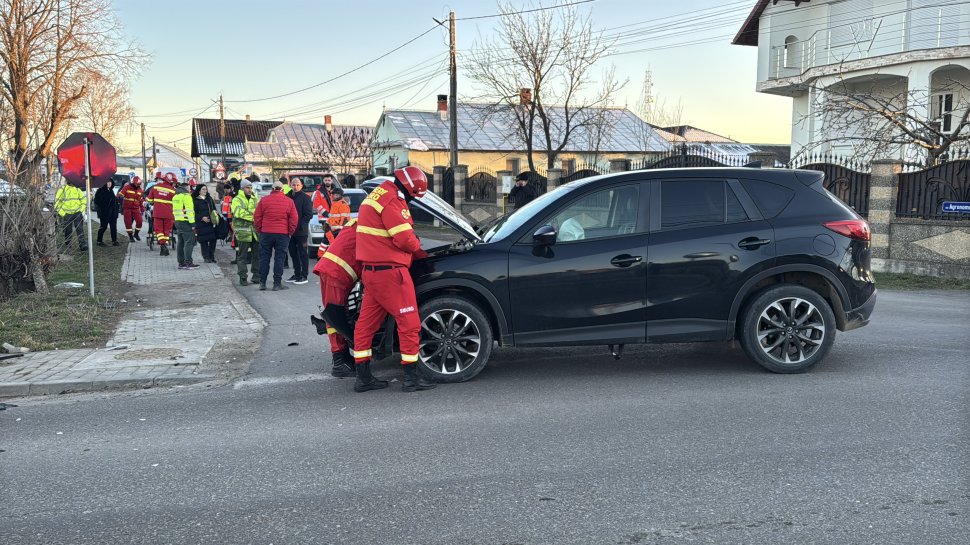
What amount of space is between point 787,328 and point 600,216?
181 centimetres

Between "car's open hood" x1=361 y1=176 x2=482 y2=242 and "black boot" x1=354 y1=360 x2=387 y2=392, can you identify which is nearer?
"black boot" x1=354 y1=360 x2=387 y2=392

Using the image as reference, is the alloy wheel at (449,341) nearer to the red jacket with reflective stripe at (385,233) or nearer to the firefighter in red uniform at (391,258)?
the firefighter in red uniform at (391,258)

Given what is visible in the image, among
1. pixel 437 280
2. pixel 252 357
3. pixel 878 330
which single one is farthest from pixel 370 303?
pixel 878 330

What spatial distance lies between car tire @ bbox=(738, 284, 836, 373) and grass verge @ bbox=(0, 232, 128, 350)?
21.9 feet

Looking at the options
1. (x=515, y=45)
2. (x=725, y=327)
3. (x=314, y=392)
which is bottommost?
(x=314, y=392)

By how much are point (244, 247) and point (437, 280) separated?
27.9 ft

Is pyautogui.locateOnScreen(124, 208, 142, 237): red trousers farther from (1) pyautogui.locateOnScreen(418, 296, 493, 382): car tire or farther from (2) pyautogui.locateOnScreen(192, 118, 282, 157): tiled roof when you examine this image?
(2) pyautogui.locateOnScreen(192, 118, 282, 157): tiled roof

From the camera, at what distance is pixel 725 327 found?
6680 mm

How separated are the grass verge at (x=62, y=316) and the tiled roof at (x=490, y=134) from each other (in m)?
32.8

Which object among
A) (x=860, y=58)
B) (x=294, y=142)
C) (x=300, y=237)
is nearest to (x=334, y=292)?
(x=300, y=237)

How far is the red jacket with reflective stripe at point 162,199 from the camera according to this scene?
1769 cm

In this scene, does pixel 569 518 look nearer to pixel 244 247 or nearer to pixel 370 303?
pixel 370 303

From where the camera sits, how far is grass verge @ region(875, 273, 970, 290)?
1356 centimetres

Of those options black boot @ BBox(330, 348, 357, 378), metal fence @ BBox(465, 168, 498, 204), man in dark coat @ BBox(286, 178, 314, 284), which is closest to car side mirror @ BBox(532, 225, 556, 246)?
black boot @ BBox(330, 348, 357, 378)
